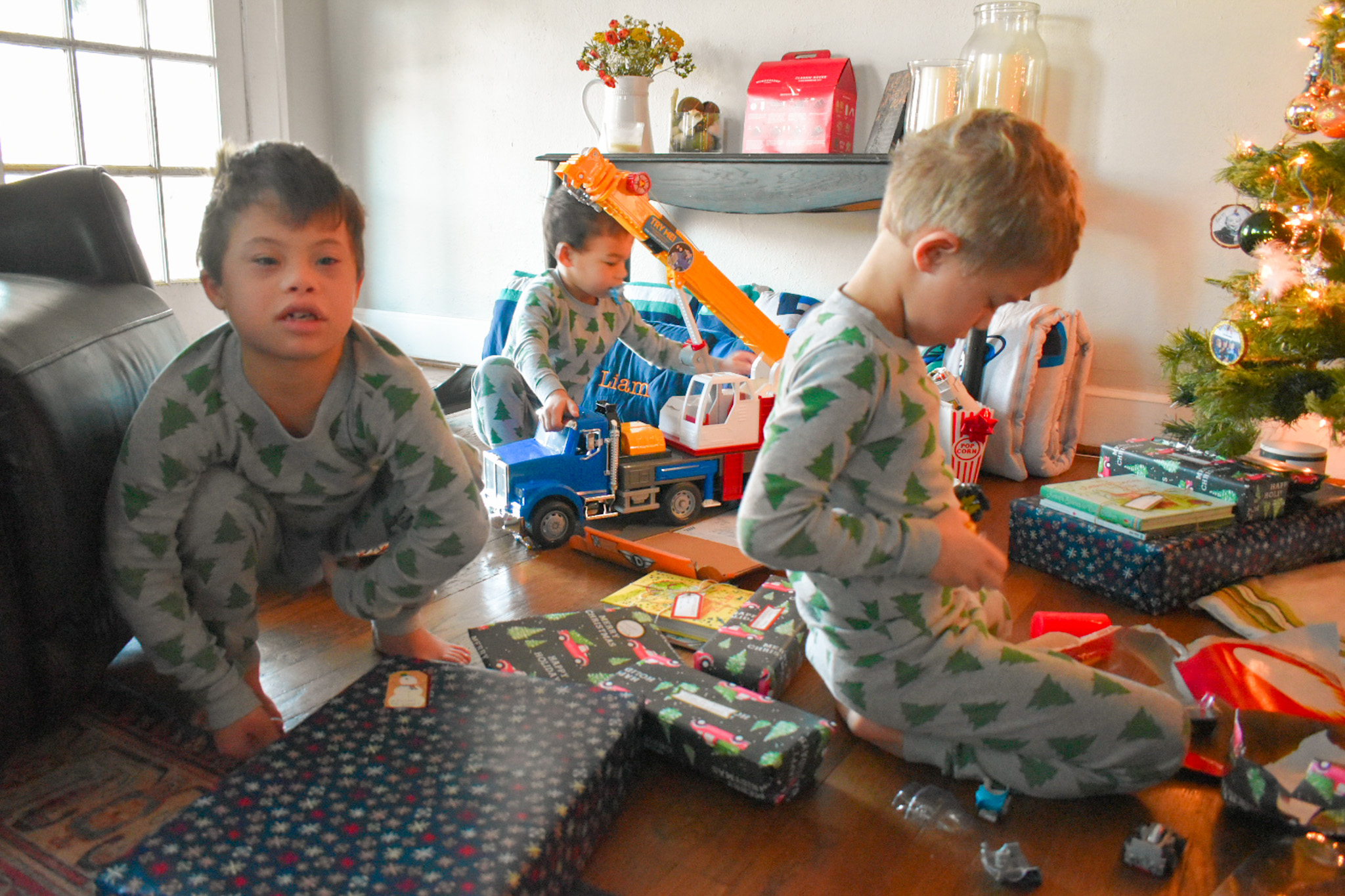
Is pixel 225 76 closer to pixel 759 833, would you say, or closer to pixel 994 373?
pixel 994 373

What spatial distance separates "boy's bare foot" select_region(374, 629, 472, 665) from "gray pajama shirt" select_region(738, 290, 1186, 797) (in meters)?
0.48

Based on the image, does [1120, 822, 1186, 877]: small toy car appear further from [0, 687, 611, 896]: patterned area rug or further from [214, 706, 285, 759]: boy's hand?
[214, 706, 285, 759]: boy's hand

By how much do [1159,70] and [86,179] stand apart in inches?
88.7

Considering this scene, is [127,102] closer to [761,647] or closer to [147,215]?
[147,215]

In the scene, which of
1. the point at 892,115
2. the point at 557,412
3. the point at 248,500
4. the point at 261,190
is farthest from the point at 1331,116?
the point at 248,500

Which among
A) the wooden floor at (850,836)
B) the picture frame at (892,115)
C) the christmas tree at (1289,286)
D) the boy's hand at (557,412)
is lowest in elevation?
the wooden floor at (850,836)

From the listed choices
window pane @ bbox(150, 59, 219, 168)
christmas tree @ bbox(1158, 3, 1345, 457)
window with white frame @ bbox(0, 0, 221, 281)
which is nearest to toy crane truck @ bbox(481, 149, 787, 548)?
christmas tree @ bbox(1158, 3, 1345, 457)

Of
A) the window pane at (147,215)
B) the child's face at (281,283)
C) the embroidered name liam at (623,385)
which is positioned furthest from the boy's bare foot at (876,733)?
the window pane at (147,215)

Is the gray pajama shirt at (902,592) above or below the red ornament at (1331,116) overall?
below

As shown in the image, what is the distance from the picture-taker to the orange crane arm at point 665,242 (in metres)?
1.84

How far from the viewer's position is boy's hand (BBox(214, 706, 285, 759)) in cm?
100

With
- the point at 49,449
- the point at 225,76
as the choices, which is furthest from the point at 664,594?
the point at 225,76

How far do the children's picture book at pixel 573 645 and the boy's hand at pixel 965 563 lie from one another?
398mm

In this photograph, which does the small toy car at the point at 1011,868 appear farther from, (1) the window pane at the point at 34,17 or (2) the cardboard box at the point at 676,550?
(1) the window pane at the point at 34,17
